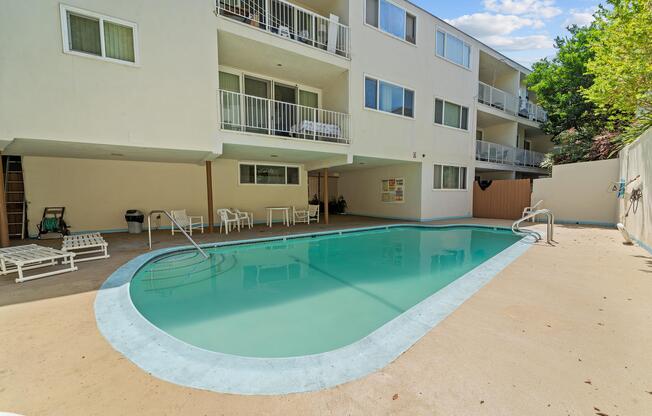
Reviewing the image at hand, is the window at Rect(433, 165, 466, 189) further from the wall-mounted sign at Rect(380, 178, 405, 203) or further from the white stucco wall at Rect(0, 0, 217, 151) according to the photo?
the white stucco wall at Rect(0, 0, 217, 151)

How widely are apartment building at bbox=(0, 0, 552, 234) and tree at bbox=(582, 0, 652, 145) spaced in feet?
19.4

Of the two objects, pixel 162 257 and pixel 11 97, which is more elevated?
pixel 11 97

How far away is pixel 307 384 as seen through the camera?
6.51 feet

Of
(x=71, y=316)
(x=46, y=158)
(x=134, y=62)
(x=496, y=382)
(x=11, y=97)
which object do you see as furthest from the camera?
(x=46, y=158)

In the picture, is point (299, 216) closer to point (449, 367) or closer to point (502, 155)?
point (449, 367)

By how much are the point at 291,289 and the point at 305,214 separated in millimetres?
7028

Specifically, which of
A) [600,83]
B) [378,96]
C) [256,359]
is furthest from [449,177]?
[256,359]

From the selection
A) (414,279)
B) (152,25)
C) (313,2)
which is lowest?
(414,279)

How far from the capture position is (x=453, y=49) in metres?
13.3

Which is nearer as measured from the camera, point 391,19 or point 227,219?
point 227,219

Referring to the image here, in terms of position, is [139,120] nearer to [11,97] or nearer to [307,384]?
[11,97]

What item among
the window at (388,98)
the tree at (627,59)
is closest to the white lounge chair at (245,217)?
the window at (388,98)

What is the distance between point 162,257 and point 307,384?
5967 mm

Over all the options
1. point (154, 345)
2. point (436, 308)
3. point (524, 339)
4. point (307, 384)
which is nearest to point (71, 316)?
point (154, 345)
